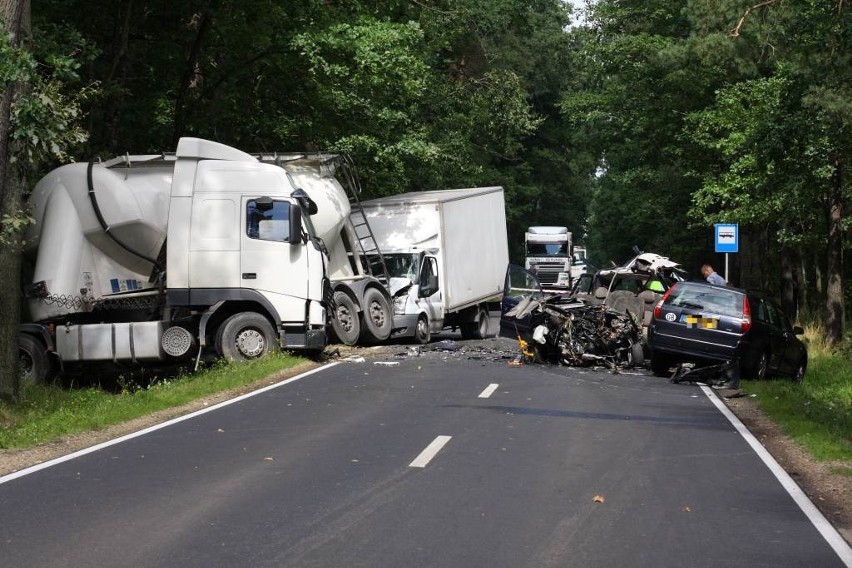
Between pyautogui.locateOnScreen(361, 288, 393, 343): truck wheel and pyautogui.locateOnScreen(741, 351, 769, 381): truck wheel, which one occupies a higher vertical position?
pyautogui.locateOnScreen(361, 288, 393, 343): truck wheel

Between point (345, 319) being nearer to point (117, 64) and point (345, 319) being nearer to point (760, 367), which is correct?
point (117, 64)

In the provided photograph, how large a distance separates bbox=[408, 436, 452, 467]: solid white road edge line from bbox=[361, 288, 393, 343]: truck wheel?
1163 cm

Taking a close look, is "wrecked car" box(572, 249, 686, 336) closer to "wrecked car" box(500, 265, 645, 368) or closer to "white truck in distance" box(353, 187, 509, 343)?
"wrecked car" box(500, 265, 645, 368)

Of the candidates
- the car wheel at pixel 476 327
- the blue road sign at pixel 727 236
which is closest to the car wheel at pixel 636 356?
the blue road sign at pixel 727 236

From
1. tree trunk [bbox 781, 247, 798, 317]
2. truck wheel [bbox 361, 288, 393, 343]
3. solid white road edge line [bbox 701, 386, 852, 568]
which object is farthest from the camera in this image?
tree trunk [bbox 781, 247, 798, 317]

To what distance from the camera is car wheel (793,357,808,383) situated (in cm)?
2081

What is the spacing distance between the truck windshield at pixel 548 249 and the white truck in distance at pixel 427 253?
28.6m

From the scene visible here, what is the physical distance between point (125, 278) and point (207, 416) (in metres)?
6.86

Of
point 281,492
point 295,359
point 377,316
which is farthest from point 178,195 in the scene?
point 281,492

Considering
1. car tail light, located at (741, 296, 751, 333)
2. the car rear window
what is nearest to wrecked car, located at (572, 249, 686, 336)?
the car rear window

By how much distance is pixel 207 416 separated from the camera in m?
14.1

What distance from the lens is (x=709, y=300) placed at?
19125mm

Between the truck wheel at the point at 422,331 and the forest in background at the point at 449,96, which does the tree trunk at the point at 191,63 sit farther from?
the truck wheel at the point at 422,331

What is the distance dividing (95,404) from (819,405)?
9923 millimetres
